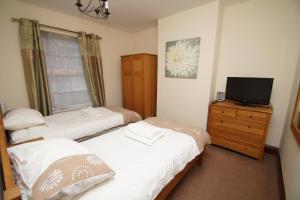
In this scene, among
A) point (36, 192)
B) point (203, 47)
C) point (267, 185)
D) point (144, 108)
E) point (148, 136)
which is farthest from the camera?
point (144, 108)

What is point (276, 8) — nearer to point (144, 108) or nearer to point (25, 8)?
point (144, 108)

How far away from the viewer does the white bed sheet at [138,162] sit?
3.26ft

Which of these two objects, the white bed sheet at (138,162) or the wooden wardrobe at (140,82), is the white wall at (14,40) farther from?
the white bed sheet at (138,162)

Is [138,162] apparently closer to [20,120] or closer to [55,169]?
[55,169]

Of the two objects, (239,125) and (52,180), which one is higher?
(52,180)

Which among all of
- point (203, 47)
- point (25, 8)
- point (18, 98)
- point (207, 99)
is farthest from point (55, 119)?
point (203, 47)

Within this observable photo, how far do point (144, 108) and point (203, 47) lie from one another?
182 centimetres

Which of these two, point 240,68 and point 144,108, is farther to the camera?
point 144,108

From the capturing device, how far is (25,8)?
2.40 m

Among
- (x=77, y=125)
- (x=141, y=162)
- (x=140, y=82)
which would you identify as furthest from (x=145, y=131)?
(x=140, y=82)

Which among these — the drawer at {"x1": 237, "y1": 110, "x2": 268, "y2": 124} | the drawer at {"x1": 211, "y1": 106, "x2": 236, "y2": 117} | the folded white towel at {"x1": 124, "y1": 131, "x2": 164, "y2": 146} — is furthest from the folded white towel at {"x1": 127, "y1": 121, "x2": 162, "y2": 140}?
the drawer at {"x1": 237, "y1": 110, "x2": 268, "y2": 124}

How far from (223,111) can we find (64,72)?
10.5 ft

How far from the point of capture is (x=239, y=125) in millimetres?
2336

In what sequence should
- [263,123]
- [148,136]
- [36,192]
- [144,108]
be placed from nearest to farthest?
1. [36,192]
2. [148,136]
3. [263,123]
4. [144,108]
